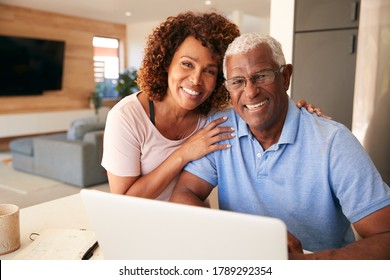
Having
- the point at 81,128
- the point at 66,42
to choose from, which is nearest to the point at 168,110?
the point at 81,128

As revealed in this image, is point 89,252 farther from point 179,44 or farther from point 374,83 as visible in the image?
point 374,83

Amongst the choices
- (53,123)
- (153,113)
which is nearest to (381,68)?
(153,113)

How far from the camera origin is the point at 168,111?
1.57 meters

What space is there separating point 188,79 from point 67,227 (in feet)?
2.28

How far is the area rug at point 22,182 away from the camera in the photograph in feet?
14.1

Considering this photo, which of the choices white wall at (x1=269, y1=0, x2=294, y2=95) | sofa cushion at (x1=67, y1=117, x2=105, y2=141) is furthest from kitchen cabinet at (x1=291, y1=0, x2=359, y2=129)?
sofa cushion at (x1=67, y1=117, x2=105, y2=141)

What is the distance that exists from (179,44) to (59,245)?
858 millimetres

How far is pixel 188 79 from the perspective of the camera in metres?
1.43

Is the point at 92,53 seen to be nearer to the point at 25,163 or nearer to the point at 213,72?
the point at 25,163

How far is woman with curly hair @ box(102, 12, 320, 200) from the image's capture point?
55.6 inches

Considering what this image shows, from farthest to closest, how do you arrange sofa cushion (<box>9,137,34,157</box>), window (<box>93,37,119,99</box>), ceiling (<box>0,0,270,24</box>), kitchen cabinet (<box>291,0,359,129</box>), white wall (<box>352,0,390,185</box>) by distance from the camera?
window (<box>93,37,119,99</box>) < ceiling (<box>0,0,270,24</box>) < sofa cushion (<box>9,137,34,157</box>) < kitchen cabinet (<box>291,0,359,129</box>) < white wall (<box>352,0,390,185</box>)

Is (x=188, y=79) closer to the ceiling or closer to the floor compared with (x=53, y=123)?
closer to the ceiling

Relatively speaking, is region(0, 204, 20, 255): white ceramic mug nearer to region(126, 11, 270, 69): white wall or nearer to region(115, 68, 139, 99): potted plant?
region(126, 11, 270, 69): white wall

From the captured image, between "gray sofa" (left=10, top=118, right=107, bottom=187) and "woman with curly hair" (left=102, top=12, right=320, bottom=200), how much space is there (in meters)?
2.88
